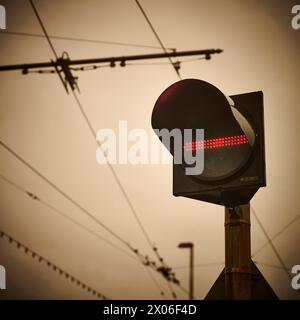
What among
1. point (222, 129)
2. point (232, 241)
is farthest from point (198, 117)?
point (232, 241)

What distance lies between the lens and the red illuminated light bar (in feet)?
6.99

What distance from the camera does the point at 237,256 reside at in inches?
82.6

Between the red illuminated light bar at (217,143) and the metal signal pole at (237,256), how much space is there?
0.81 feet

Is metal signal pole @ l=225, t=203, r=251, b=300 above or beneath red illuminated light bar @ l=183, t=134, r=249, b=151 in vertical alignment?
beneath

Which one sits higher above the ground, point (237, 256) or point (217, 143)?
point (217, 143)

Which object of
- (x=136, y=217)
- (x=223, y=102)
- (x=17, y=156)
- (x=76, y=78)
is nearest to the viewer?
(x=223, y=102)

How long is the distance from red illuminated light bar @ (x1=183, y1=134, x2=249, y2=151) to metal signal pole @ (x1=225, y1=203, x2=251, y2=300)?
0.25 meters

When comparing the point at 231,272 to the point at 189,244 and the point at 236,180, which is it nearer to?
the point at 236,180

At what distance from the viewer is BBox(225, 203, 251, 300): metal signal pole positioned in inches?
81.7

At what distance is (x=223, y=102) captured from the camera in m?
2.15

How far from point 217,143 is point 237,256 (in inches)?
16.9

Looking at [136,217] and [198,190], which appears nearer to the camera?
[198,190]
